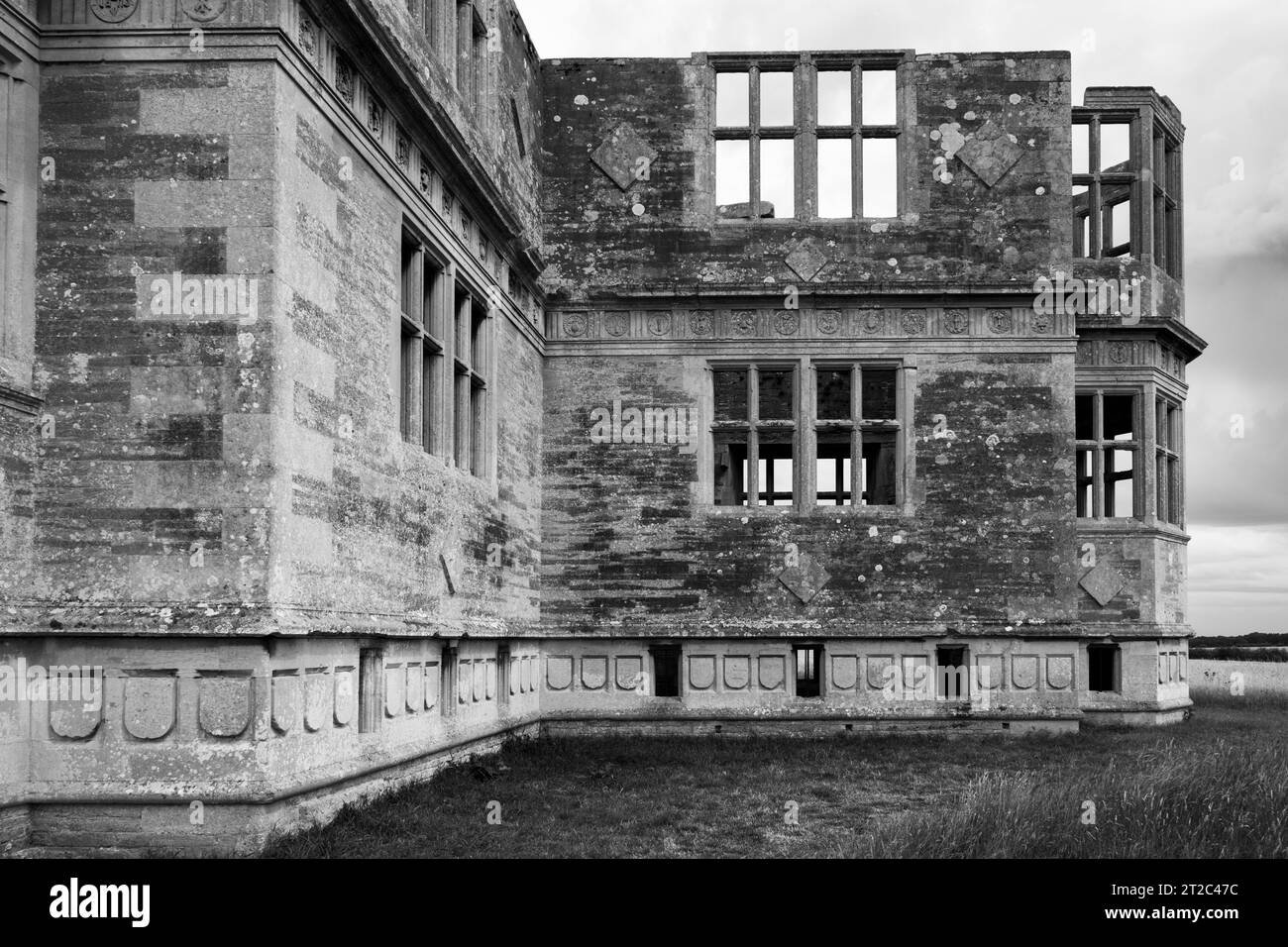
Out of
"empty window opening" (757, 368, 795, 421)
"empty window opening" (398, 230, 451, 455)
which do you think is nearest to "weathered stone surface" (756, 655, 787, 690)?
"empty window opening" (757, 368, 795, 421)

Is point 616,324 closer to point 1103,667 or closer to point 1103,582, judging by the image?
point 1103,582

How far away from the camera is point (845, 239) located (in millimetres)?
17984

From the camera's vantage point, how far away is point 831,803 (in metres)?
11.6

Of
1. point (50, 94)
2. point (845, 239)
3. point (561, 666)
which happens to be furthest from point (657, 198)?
point (50, 94)

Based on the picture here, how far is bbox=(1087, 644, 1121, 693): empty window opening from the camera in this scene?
63.9 feet

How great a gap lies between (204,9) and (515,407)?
7780mm

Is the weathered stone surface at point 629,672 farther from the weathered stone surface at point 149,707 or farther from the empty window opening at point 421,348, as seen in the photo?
the weathered stone surface at point 149,707

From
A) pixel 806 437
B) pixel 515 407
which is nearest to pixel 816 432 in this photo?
pixel 806 437

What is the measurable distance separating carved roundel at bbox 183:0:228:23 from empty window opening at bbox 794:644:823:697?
11.4 meters

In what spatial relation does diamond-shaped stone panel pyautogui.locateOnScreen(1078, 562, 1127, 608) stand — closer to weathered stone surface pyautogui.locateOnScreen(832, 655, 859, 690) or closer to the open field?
weathered stone surface pyautogui.locateOnScreen(832, 655, 859, 690)

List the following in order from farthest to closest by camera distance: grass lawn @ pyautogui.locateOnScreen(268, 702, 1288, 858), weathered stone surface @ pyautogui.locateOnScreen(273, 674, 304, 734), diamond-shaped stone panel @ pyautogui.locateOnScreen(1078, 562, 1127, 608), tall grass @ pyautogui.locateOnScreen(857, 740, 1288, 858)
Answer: diamond-shaped stone panel @ pyautogui.locateOnScreen(1078, 562, 1127, 608) → weathered stone surface @ pyautogui.locateOnScreen(273, 674, 304, 734) → grass lawn @ pyautogui.locateOnScreen(268, 702, 1288, 858) → tall grass @ pyautogui.locateOnScreen(857, 740, 1288, 858)

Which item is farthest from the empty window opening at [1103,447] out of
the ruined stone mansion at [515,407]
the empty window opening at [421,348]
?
the empty window opening at [421,348]

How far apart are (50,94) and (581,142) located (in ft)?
33.9

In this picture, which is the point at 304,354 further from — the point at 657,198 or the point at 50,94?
the point at 657,198
